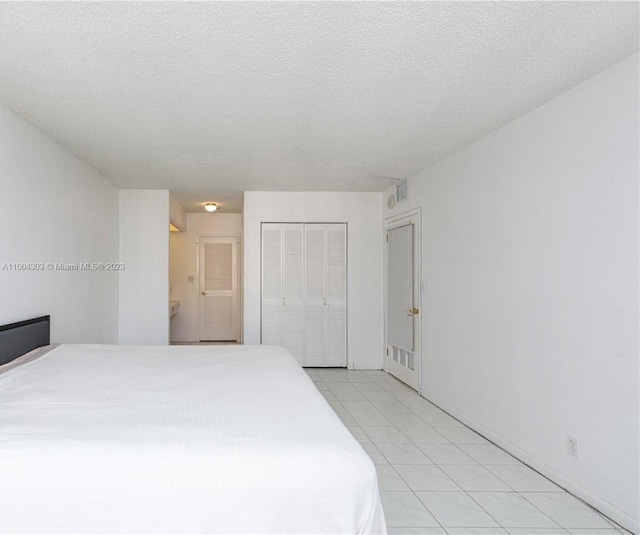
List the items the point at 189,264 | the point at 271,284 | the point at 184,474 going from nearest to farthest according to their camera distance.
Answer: the point at 184,474
the point at 271,284
the point at 189,264

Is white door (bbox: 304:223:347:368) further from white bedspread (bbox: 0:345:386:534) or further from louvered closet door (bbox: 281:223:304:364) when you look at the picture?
white bedspread (bbox: 0:345:386:534)

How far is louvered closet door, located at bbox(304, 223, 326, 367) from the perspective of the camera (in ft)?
20.3

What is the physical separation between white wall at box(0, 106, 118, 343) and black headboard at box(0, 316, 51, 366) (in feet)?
0.28

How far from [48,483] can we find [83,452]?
13cm

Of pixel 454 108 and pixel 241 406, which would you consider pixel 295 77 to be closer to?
pixel 454 108

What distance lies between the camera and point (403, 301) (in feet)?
17.7

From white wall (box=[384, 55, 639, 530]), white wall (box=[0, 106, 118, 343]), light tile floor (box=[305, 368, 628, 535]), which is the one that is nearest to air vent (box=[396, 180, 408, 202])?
white wall (box=[384, 55, 639, 530])

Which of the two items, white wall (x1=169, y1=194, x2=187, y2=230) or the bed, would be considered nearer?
the bed

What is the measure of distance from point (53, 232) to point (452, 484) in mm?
3656

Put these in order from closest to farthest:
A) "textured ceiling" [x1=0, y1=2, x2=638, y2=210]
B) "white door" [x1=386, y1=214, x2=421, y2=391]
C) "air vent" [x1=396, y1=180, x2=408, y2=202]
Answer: "textured ceiling" [x1=0, y1=2, x2=638, y2=210] < "white door" [x1=386, y1=214, x2=421, y2=391] < "air vent" [x1=396, y1=180, x2=408, y2=202]

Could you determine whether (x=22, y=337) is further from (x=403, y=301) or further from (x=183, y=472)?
(x=403, y=301)

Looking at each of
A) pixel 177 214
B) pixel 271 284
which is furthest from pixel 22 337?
pixel 177 214

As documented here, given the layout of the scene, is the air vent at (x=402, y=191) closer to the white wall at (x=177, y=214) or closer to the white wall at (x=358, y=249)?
the white wall at (x=358, y=249)

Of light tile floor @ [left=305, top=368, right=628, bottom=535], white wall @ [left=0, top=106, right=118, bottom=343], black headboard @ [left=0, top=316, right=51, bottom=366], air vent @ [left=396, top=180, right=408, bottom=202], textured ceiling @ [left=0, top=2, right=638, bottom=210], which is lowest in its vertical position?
light tile floor @ [left=305, top=368, right=628, bottom=535]
